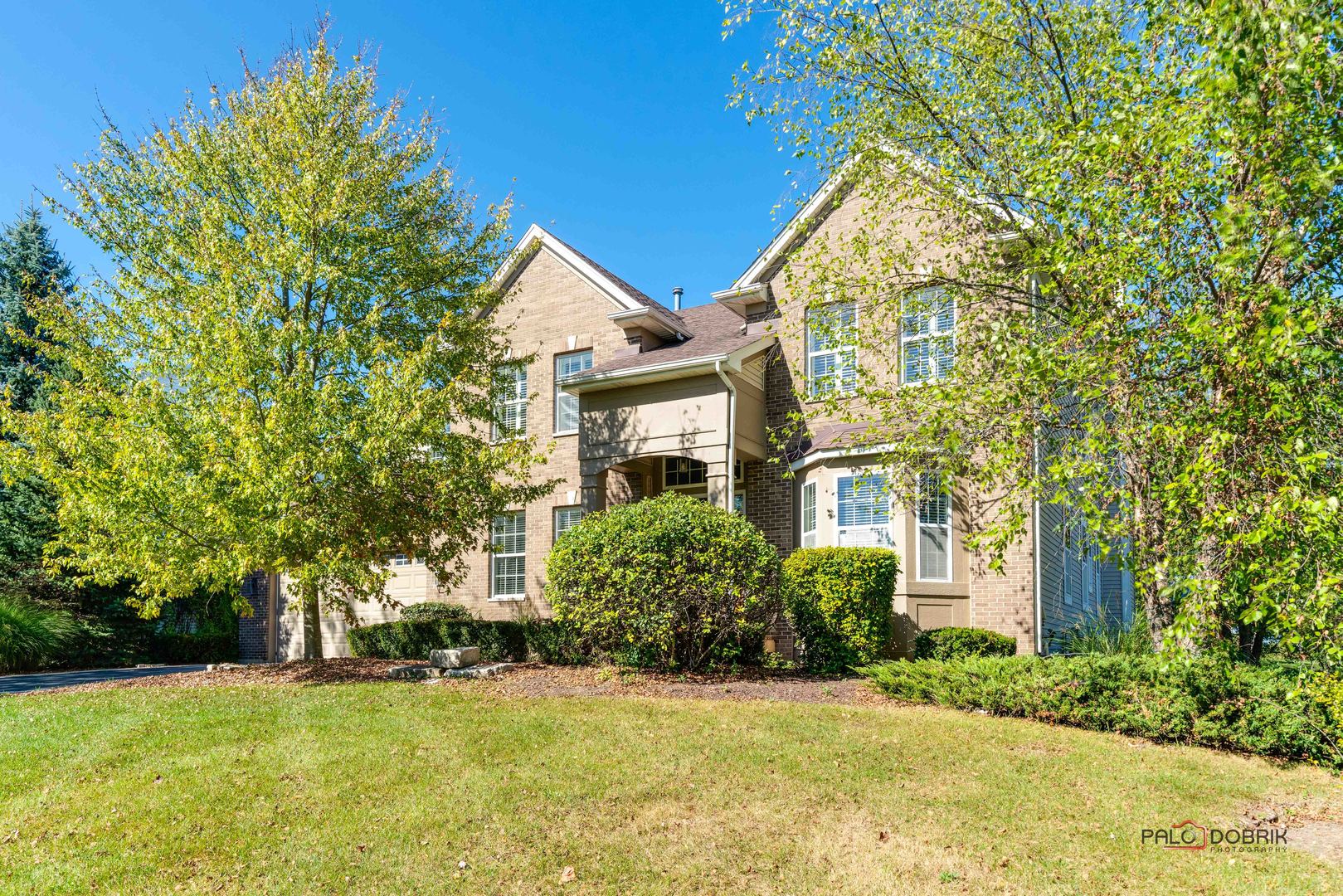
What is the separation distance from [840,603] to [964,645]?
1931 millimetres

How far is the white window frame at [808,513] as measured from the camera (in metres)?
15.7

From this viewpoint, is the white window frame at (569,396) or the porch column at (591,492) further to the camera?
the white window frame at (569,396)

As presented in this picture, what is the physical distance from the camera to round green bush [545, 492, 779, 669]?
12.4 meters

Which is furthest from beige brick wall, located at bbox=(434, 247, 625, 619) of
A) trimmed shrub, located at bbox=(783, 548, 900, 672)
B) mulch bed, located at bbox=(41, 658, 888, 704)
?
trimmed shrub, located at bbox=(783, 548, 900, 672)

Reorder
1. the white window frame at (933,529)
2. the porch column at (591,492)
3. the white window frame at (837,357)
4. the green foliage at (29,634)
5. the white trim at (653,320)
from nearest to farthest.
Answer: the white window frame at (837,357) < the white window frame at (933,529) < the porch column at (591,492) < the green foliage at (29,634) < the white trim at (653,320)

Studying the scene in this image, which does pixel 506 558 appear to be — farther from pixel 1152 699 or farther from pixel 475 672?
pixel 1152 699

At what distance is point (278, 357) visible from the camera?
553 inches

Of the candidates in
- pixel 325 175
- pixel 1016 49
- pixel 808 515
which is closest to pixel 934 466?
pixel 808 515

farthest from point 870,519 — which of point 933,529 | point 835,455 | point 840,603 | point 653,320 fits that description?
point 653,320

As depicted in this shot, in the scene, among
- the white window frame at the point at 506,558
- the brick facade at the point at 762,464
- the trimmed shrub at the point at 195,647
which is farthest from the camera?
the trimmed shrub at the point at 195,647

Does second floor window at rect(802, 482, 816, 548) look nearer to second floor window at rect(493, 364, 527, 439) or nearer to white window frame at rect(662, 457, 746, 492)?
white window frame at rect(662, 457, 746, 492)

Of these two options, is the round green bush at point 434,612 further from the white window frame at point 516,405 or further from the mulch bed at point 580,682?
the mulch bed at point 580,682

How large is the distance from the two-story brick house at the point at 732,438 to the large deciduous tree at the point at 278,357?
6.14 feet

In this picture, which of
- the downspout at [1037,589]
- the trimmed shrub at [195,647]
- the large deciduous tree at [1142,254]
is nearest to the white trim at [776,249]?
the large deciduous tree at [1142,254]
